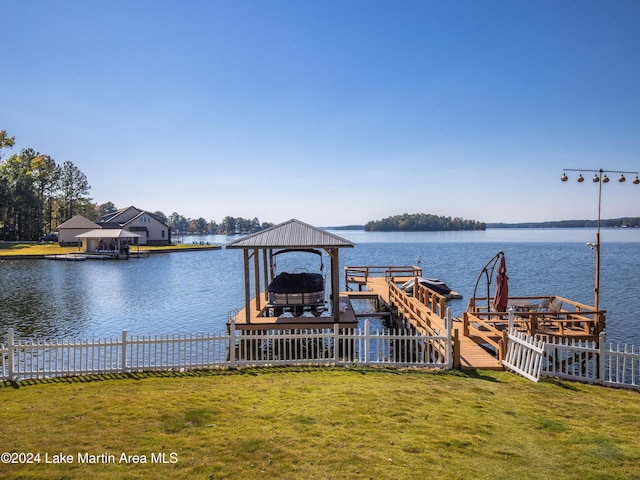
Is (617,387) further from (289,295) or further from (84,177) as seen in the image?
(84,177)

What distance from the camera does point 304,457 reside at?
5.55 m

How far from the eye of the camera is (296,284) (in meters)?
16.5

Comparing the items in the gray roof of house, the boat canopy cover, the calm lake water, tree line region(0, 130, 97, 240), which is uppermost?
tree line region(0, 130, 97, 240)

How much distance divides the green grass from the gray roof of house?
5.88m

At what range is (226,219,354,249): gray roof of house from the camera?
1448cm

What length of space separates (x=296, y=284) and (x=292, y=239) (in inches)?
97.9

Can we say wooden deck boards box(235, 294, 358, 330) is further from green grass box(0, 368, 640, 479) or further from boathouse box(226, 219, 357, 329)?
green grass box(0, 368, 640, 479)

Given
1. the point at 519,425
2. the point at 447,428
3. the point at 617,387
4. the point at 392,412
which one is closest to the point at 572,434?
the point at 519,425

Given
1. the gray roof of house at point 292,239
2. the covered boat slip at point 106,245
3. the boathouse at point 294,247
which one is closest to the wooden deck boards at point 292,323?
the boathouse at point 294,247

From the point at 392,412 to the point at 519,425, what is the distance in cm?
208

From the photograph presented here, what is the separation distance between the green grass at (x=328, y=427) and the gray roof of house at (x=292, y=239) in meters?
5.88

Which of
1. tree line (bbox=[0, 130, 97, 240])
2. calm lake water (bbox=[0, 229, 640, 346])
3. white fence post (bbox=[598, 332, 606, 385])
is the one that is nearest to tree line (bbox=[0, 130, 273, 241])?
tree line (bbox=[0, 130, 97, 240])

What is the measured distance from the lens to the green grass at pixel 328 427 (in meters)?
5.30

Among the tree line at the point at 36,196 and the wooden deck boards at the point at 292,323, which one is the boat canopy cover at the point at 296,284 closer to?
the wooden deck boards at the point at 292,323
